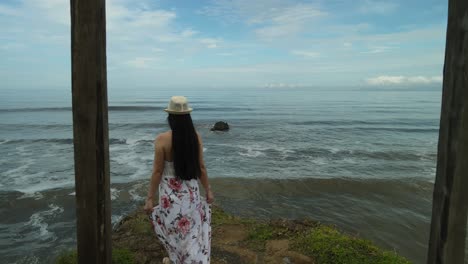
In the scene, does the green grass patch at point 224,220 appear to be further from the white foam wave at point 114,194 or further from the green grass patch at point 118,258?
the white foam wave at point 114,194

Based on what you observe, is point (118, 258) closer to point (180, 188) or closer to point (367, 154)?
point (180, 188)

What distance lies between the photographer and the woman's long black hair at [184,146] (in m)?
3.23

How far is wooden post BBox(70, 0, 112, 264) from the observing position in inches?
101

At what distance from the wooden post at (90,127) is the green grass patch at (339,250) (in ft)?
9.07

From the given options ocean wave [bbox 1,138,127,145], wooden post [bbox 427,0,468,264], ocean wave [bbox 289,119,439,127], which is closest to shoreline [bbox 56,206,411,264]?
wooden post [bbox 427,0,468,264]

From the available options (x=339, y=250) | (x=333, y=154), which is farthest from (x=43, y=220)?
(x=333, y=154)

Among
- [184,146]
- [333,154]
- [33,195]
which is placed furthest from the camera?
[333,154]

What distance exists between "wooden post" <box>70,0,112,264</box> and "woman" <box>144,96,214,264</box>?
613 mm

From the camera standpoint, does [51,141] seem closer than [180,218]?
No

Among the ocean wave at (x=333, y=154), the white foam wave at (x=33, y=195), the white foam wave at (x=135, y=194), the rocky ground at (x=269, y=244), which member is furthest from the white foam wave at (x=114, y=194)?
the ocean wave at (x=333, y=154)

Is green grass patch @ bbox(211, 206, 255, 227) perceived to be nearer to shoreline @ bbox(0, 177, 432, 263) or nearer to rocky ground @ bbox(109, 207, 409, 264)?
rocky ground @ bbox(109, 207, 409, 264)

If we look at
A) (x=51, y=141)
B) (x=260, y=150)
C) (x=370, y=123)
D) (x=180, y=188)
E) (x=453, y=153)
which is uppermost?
(x=453, y=153)

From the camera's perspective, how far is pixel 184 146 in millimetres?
3244

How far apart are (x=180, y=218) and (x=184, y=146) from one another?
719 millimetres
